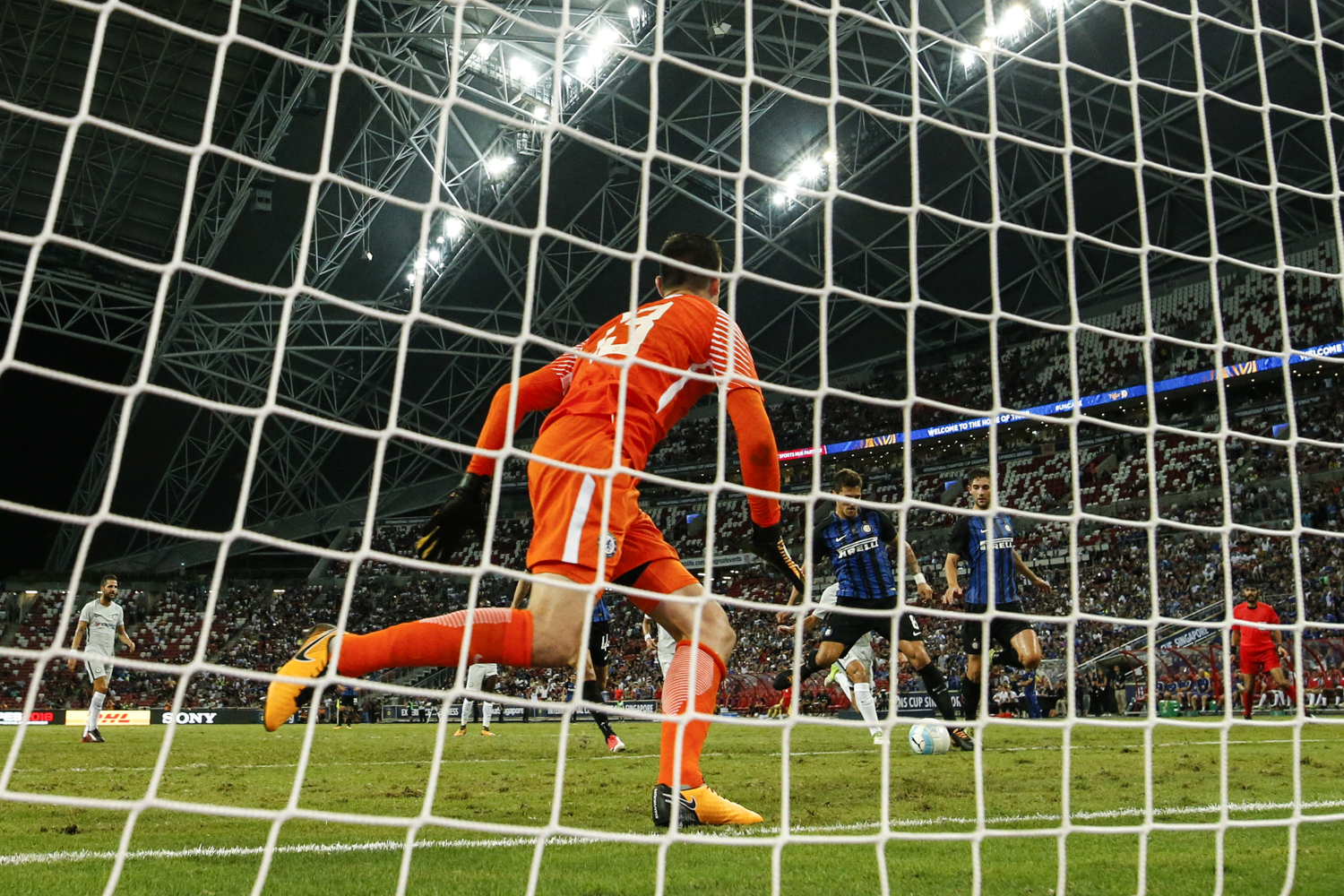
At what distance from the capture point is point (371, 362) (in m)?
27.4

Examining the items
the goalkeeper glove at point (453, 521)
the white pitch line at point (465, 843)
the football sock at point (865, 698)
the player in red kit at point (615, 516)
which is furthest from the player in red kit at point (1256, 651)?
the goalkeeper glove at point (453, 521)

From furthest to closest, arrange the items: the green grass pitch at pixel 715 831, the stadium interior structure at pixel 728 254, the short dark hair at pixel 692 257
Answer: the stadium interior structure at pixel 728 254
the short dark hair at pixel 692 257
the green grass pitch at pixel 715 831

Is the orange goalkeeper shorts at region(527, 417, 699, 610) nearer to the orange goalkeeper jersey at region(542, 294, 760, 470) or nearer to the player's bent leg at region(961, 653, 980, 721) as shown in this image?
the orange goalkeeper jersey at region(542, 294, 760, 470)

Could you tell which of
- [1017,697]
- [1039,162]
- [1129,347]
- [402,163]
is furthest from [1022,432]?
[402,163]

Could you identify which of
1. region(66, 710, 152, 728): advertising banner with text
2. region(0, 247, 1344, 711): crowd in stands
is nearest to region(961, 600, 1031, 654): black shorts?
region(0, 247, 1344, 711): crowd in stands

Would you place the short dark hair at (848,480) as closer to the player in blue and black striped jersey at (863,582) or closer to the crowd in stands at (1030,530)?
the player in blue and black striped jersey at (863,582)

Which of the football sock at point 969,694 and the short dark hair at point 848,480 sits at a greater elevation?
the short dark hair at point 848,480

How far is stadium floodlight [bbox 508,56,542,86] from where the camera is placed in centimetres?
1836

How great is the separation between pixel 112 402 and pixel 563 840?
29.5 metres

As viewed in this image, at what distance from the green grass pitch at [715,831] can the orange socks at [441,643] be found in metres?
0.43

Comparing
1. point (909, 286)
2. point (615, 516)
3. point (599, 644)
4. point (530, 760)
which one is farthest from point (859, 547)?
point (909, 286)

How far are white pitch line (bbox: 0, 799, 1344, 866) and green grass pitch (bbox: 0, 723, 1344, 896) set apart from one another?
0.05 ft

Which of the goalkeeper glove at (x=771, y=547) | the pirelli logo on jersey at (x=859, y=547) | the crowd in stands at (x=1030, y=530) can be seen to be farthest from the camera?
the crowd in stands at (x=1030, y=530)

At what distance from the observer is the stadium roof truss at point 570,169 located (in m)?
17.1
